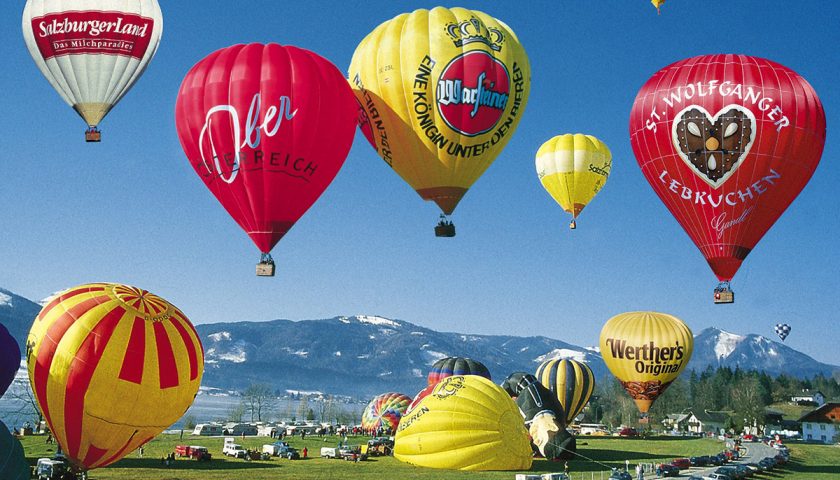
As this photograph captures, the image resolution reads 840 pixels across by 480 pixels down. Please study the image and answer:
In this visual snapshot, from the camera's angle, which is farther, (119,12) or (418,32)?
(119,12)

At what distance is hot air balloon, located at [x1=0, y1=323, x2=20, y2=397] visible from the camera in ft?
121

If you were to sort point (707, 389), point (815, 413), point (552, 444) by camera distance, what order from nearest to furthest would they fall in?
point (552, 444), point (815, 413), point (707, 389)

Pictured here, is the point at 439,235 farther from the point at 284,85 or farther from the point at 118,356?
the point at 118,356

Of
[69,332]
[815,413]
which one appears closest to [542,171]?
[69,332]

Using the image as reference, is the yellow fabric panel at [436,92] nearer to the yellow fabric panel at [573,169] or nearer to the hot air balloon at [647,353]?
the yellow fabric panel at [573,169]

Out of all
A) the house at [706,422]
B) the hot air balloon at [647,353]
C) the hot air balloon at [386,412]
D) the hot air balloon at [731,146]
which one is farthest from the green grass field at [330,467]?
the house at [706,422]

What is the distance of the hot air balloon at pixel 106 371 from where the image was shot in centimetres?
2445

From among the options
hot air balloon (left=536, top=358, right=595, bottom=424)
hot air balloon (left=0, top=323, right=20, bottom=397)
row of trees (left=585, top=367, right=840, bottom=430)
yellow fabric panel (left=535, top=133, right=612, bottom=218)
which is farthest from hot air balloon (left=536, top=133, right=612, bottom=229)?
row of trees (left=585, top=367, right=840, bottom=430)

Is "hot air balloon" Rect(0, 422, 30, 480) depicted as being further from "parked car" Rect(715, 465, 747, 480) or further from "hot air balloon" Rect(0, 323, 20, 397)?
"parked car" Rect(715, 465, 747, 480)

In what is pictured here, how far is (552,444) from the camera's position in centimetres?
3491

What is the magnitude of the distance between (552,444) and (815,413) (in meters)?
60.9

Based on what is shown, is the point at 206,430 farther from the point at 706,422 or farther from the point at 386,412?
the point at 706,422

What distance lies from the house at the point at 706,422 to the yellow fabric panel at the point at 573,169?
6156cm

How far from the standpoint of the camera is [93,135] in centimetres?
3644
